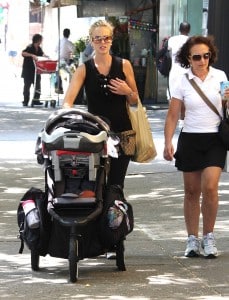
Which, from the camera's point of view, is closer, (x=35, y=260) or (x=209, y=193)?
(x=35, y=260)

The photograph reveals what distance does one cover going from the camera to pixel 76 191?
720cm

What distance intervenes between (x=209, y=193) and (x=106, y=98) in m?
1.13

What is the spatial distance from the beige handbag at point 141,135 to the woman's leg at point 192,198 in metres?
0.37

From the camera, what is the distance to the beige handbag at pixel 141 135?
306 inches

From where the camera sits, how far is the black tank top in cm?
762

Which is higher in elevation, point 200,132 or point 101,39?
point 101,39

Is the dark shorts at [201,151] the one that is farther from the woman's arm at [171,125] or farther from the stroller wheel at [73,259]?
the stroller wheel at [73,259]

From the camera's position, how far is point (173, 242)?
28.5 ft

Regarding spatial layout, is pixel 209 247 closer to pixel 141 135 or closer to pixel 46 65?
pixel 141 135

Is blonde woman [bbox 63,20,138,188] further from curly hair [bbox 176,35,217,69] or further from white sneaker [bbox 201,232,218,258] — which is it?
white sneaker [bbox 201,232,218,258]

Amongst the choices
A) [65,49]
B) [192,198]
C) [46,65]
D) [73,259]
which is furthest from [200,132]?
[65,49]

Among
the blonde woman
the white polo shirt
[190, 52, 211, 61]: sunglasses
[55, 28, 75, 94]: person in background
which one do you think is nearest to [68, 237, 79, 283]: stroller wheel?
the blonde woman

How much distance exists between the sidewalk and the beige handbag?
853 mm

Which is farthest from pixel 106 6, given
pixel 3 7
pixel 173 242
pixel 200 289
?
pixel 3 7
